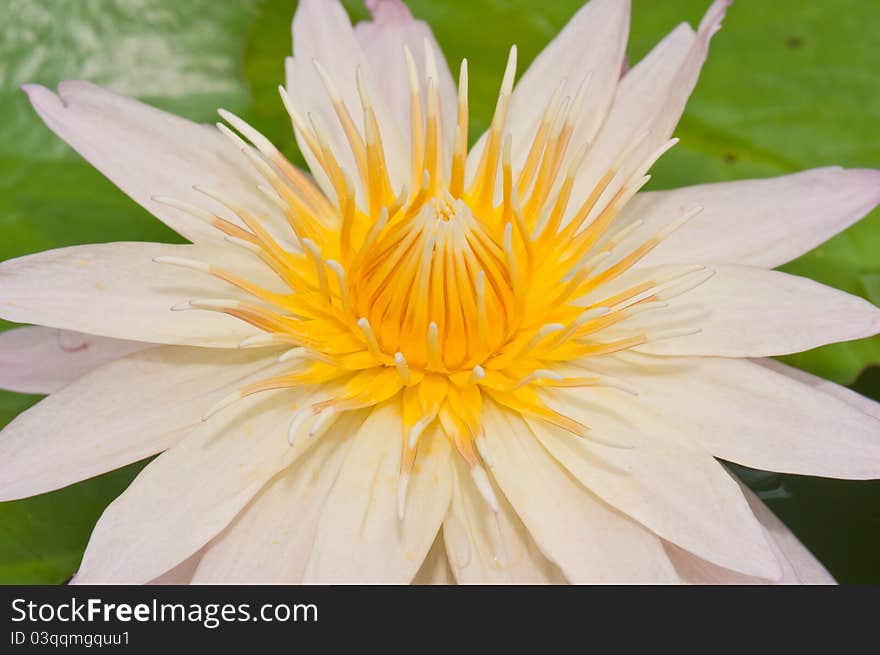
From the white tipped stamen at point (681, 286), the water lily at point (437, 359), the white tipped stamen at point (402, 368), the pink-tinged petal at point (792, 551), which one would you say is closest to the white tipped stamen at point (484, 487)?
the water lily at point (437, 359)

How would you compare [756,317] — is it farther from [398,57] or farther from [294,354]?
[398,57]

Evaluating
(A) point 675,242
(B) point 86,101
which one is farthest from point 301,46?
(A) point 675,242

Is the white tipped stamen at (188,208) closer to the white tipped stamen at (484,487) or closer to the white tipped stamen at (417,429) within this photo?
the white tipped stamen at (417,429)


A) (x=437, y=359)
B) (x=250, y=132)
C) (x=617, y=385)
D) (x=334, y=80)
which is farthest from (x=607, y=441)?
(x=334, y=80)

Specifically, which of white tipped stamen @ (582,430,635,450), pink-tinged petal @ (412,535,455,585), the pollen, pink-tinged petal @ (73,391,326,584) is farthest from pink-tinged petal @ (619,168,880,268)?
pink-tinged petal @ (73,391,326,584)

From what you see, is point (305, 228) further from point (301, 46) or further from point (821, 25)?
point (821, 25)

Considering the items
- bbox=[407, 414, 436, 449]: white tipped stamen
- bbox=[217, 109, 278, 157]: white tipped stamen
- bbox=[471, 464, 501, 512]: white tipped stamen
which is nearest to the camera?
bbox=[471, 464, 501, 512]: white tipped stamen

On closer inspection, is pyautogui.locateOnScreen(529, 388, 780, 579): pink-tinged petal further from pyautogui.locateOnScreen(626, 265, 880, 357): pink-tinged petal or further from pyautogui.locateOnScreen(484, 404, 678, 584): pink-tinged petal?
pyautogui.locateOnScreen(626, 265, 880, 357): pink-tinged petal
